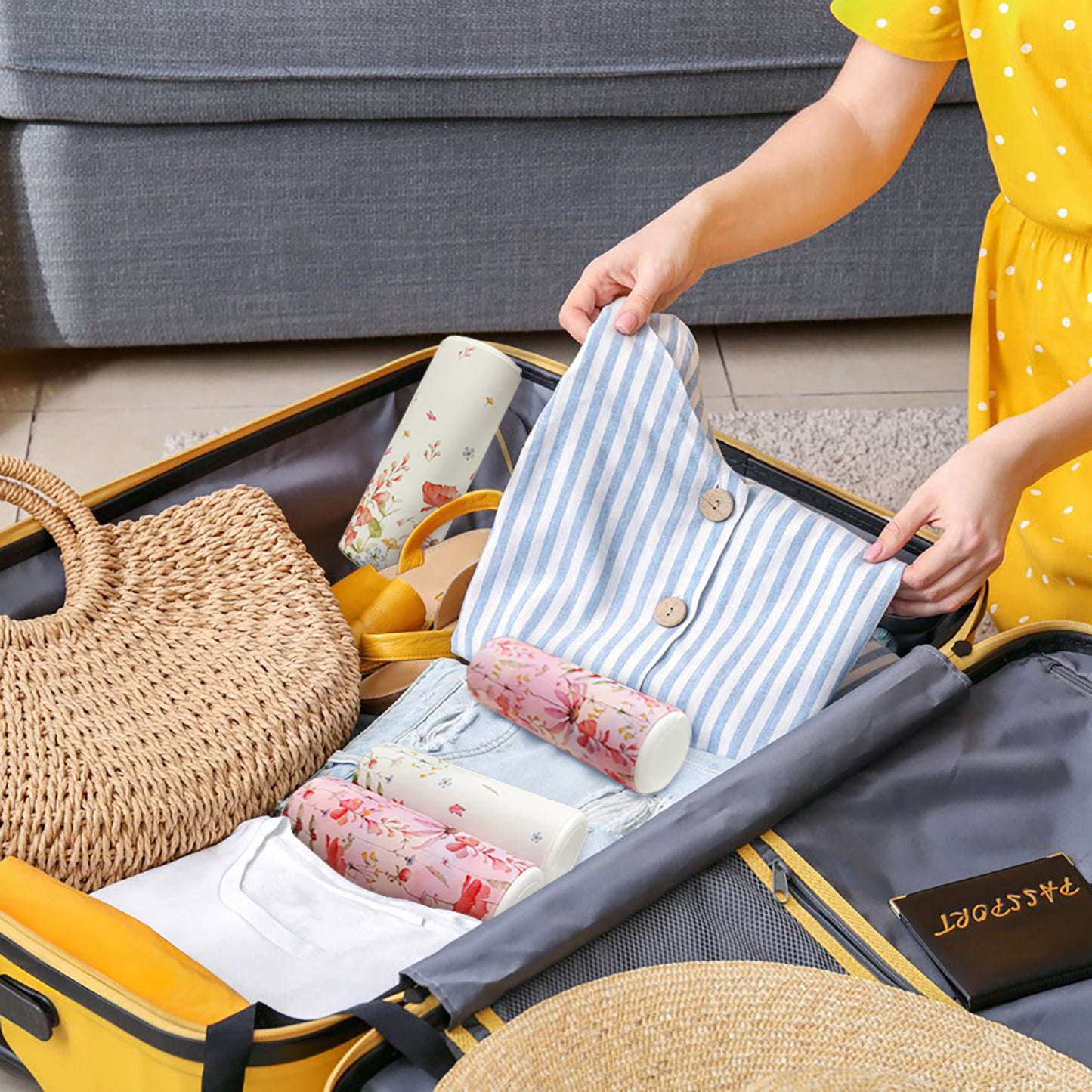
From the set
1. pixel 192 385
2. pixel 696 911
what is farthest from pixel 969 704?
pixel 192 385

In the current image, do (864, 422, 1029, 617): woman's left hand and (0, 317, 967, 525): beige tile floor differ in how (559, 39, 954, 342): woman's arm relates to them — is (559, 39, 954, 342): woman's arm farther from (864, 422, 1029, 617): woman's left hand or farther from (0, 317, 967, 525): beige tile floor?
(0, 317, 967, 525): beige tile floor

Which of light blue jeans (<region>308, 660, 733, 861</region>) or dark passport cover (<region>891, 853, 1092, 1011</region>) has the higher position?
dark passport cover (<region>891, 853, 1092, 1011</region>)

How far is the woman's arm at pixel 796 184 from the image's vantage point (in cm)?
90

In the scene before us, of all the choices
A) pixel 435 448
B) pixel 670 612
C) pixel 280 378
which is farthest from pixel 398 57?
pixel 670 612

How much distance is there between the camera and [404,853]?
0.71 meters

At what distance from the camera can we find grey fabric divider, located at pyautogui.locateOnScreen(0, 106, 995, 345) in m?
1.57

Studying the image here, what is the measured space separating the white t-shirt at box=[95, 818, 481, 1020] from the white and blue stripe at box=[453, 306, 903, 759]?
0.23 metres

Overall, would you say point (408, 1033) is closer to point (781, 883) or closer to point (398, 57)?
point (781, 883)

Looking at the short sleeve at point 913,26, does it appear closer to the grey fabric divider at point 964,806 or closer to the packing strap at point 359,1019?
the grey fabric divider at point 964,806

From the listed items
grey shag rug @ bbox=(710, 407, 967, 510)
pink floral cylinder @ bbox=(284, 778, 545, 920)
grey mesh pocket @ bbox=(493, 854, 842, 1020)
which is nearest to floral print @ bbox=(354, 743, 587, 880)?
pink floral cylinder @ bbox=(284, 778, 545, 920)

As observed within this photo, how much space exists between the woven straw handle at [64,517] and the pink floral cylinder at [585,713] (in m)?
0.26

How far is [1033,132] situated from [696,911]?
60cm

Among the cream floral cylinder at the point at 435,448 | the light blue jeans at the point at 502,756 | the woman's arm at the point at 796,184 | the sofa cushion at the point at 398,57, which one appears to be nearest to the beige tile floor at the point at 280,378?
the sofa cushion at the point at 398,57

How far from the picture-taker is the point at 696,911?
0.61 meters
